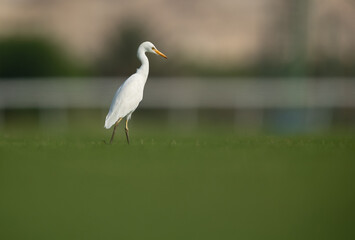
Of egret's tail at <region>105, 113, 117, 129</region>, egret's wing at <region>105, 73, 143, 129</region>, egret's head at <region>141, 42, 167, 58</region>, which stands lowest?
egret's tail at <region>105, 113, 117, 129</region>

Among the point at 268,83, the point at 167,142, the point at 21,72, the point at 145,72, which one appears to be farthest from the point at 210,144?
the point at 21,72

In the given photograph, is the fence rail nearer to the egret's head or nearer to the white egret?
the egret's head

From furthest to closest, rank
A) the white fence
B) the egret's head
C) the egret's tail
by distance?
the white fence
the egret's head
the egret's tail

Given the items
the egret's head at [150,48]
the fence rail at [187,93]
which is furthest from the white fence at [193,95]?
the egret's head at [150,48]

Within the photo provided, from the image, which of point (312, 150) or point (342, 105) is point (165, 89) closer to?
point (342, 105)

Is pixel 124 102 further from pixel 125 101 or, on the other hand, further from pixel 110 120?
pixel 110 120

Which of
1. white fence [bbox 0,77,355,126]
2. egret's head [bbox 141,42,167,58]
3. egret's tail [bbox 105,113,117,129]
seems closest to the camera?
egret's tail [bbox 105,113,117,129]

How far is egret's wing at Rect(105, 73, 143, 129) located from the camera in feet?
27.0

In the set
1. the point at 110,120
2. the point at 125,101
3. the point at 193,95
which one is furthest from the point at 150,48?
the point at 193,95

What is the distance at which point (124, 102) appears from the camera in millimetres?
8250

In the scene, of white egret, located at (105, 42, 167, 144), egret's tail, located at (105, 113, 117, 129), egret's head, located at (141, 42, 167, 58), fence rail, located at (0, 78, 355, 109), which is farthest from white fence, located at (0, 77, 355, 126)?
egret's tail, located at (105, 113, 117, 129)

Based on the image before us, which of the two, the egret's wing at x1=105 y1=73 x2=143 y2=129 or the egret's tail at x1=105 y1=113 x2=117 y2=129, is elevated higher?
the egret's wing at x1=105 y1=73 x2=143 y2=129

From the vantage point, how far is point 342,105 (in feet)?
58.2

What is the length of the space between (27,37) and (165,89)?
786 cm
